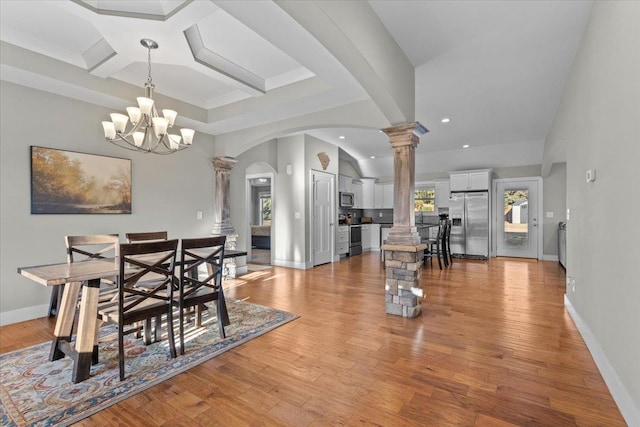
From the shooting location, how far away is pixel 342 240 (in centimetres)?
775

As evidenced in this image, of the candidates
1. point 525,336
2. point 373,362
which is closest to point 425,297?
point 525,336

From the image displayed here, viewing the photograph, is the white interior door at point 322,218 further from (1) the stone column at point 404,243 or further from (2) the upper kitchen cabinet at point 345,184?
(1) the stone column at point 404,243

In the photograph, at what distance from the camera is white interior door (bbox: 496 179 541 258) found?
24.6 ft

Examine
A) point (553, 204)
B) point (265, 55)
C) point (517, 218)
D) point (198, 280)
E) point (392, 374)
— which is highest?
point (265, 55)

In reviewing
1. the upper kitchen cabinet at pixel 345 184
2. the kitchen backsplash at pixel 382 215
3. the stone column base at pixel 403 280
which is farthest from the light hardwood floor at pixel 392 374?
the kitchen backsplash at pixel 382 215

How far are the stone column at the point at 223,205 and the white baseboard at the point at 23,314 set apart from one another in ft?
7.79

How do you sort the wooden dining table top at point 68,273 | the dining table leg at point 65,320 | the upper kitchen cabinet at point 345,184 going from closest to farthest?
the wooden dining table top at point 68,273
the dining table leg at point 65,320
the upper kitchen cabinet at point 345,184

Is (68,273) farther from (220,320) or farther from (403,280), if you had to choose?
(403,280)

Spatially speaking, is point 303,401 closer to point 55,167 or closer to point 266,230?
point 55,167

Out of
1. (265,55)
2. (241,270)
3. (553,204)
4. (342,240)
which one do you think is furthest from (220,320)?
(553,204)

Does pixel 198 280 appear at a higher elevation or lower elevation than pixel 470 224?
lower

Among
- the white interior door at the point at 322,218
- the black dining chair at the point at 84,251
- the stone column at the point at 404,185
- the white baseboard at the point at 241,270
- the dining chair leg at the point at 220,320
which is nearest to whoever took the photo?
the dining chair leg at the point at 220,320

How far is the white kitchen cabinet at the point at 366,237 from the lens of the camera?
913 centimetres

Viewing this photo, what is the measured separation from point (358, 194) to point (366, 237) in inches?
54.2
